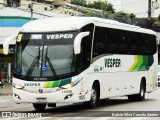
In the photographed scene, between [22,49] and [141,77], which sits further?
[141,77]

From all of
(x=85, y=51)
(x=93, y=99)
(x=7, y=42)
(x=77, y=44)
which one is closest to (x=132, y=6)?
(x=93, y=99)

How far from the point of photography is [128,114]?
712 inches

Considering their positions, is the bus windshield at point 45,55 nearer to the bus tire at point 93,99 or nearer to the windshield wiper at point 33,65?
the windshield wiper at point 33,65

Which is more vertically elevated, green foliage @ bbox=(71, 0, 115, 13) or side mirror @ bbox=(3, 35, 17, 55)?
side mirror @ bbox=(3, 35, 17, 55)

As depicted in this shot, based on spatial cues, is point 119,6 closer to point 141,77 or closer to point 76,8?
point 76,8

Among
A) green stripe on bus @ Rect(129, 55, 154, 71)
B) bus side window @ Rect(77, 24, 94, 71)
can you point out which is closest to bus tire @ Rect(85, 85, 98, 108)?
bus side window @ Rect(77, 24, 94, 71)

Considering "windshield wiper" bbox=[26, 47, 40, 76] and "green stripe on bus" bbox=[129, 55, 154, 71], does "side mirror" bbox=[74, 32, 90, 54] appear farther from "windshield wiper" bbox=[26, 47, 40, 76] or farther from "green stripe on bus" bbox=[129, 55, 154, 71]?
"green stripe on bus" bbox=[129, 55, 154, 71]

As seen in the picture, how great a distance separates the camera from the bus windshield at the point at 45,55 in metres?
18.5

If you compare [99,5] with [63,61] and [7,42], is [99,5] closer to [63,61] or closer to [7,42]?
[7,42]

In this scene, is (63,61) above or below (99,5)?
above

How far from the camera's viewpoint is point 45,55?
1866 centimetres

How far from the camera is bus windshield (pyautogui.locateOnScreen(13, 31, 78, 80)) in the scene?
18.5 m

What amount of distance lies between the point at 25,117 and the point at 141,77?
10.1m

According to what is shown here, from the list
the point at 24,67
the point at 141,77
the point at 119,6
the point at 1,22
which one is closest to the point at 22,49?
the point at 24,67
